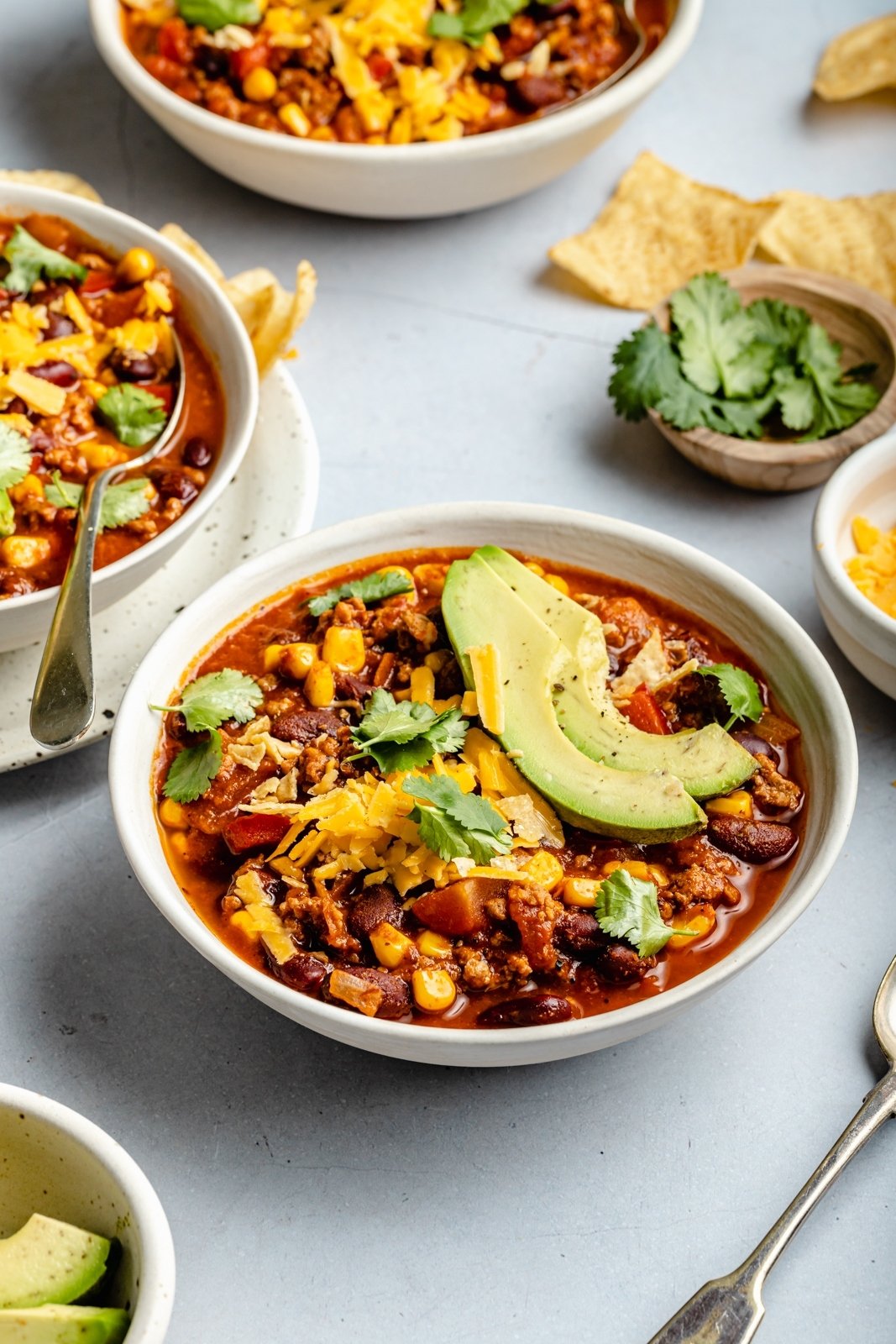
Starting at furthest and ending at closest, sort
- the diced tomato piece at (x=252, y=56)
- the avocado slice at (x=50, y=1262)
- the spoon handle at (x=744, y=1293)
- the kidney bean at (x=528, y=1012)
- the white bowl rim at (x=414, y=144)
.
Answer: the diced tomato piece at (x=252, y=56), the white bowl rim at (x=414, y=144), the kidney bean at (x=528, y=1012), the spoon handle at (x=744, y=1293), the avocado slice at (x=50, y=1262)

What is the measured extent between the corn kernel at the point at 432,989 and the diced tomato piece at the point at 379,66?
327 cm

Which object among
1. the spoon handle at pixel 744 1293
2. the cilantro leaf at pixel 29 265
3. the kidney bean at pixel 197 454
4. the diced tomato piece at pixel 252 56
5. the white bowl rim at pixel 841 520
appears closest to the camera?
the spoon handle at pixel 744 1293

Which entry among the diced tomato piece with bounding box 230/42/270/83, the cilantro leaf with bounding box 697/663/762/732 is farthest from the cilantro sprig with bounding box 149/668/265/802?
the diced tomato piece with bounding box 230/42/270/83

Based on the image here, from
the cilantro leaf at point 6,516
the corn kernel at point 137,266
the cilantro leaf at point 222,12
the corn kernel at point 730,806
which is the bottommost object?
the cilantro leaf at point 6,516

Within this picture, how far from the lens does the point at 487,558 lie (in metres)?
3.42

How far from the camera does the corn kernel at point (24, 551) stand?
12.0ft

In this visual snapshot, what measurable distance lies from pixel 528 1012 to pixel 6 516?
1.91 m

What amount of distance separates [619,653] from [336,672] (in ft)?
2.24

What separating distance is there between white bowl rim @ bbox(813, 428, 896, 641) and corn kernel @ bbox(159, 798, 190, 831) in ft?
5.83

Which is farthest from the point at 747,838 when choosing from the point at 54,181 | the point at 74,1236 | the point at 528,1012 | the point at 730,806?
the point at 54,181

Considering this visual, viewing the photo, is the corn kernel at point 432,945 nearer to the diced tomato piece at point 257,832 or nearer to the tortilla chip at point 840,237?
the diced tomato piece at point 257,832

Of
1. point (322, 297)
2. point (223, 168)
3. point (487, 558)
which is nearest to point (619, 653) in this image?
point (487, 558)

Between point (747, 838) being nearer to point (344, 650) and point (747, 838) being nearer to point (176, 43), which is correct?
point (344, 650)

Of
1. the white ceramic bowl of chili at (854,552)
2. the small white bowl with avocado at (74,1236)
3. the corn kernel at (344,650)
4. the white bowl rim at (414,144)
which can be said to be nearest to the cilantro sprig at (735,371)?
the white ceramic bowl of chili at (854,552)
